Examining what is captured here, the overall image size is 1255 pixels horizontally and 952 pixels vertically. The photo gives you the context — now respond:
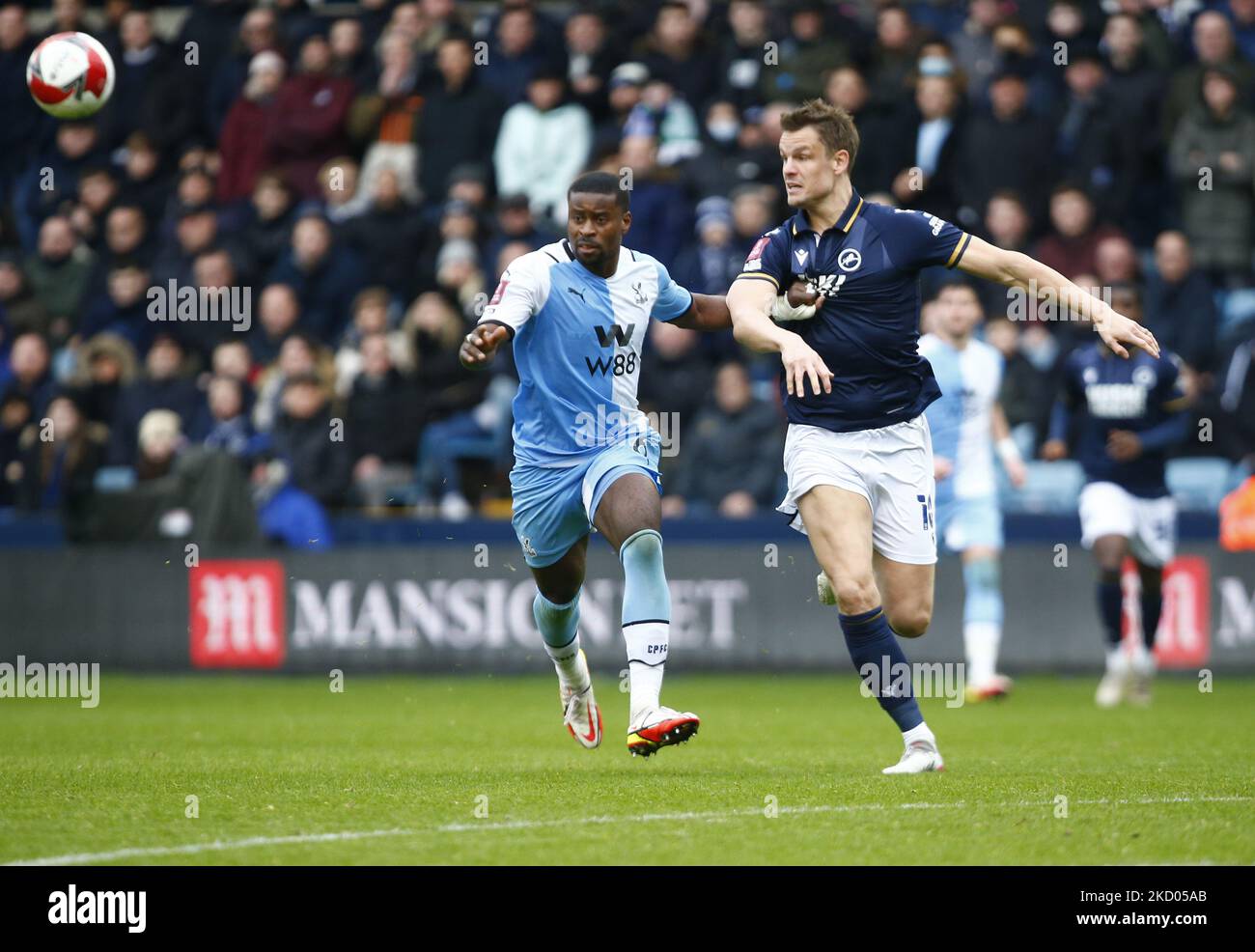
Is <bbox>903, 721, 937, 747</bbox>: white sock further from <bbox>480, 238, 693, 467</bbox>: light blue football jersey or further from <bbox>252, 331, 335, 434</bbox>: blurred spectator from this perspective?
<bbox>252, 331, 335, 434</bbox>: blurred spectator

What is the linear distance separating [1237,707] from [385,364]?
754 cm

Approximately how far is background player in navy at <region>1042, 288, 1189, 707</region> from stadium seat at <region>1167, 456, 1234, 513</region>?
90.0 inches

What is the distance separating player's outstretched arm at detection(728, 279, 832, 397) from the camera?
24.9 ft

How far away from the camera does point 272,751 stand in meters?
9.73

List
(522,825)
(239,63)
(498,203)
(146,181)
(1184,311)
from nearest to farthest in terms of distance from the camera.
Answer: (522,825)
(1184,311)
(498,203)
(146,181)
(239,63)

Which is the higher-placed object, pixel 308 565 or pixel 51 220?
pixel 51 220

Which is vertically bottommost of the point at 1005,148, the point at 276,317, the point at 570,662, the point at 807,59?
the point at 570,662

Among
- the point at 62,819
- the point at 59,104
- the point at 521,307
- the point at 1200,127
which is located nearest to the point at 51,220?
the point at 59,104

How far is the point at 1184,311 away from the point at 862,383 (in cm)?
835

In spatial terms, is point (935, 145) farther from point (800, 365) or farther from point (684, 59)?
point (800, 365)

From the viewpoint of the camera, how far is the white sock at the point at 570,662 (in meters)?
9.44

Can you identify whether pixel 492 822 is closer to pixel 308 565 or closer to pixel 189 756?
pixel 189 756

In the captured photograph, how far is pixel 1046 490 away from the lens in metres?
16.0

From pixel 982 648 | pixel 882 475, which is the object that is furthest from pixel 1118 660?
pixel 882 475
